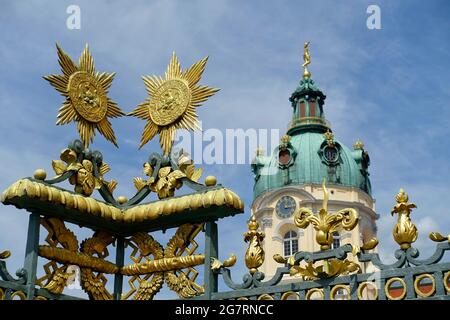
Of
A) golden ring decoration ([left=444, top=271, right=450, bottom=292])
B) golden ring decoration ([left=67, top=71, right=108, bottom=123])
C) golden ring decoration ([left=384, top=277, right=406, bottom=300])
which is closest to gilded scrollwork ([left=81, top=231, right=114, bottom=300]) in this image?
golden ring decoration ([left=67, top=71, right=108, bottom=123])

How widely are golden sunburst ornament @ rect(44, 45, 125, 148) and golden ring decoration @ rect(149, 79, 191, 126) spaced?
49cm

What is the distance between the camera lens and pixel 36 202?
29.0 feet

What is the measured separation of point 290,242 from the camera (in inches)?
1684

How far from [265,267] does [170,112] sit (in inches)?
1241

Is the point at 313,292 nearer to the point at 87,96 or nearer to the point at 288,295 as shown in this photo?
the point at 288,295

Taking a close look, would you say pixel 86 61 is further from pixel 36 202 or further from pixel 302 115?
pixel 302 115

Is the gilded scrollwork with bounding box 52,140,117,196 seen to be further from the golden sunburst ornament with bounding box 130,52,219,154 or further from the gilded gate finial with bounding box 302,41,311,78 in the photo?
the gilded gate finial with bounding box 302,41,311,78

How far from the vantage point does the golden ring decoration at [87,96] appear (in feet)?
31.9

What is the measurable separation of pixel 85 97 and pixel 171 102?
1.12 m

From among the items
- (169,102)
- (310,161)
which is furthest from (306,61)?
(169,102)

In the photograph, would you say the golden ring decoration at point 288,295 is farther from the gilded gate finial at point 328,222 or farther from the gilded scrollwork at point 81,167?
the gilded scrollwork at point 81,167
